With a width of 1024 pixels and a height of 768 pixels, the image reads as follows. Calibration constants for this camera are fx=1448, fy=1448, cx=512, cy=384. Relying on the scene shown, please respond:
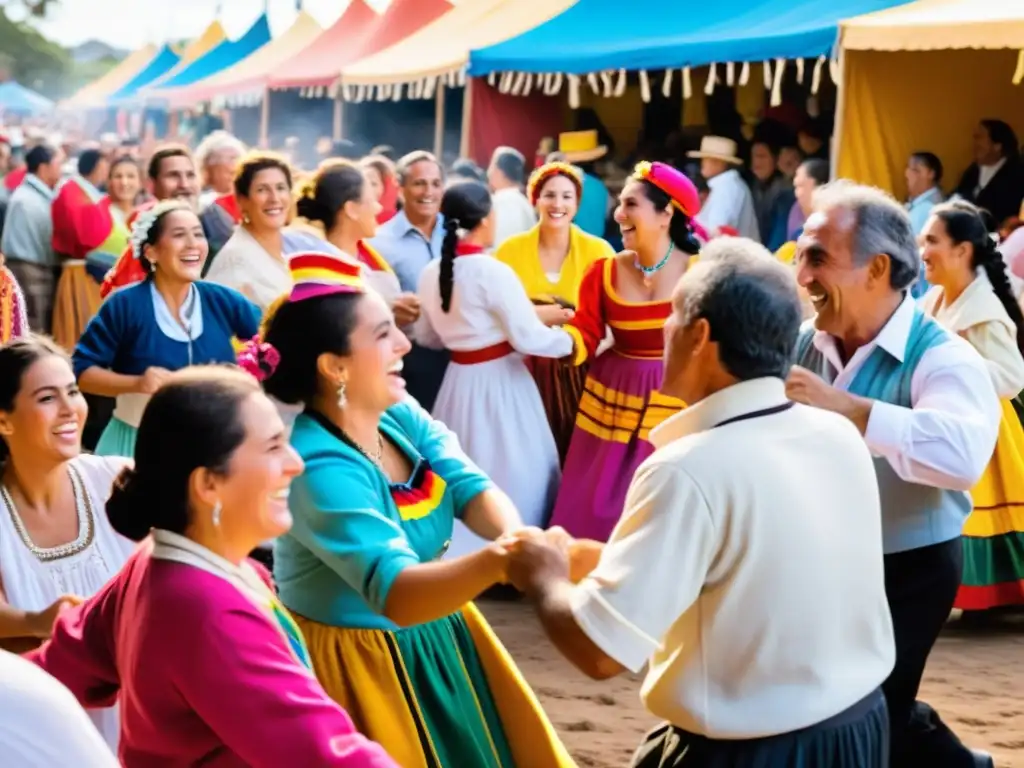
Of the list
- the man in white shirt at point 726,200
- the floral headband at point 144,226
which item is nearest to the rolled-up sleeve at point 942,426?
the floral headband at point 144,226

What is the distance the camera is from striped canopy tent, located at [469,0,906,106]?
816 cm

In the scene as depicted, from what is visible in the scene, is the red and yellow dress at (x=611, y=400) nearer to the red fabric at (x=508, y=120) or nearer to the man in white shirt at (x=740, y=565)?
the man in white shirt at (x=740, y=565)

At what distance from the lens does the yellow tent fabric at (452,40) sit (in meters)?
11.5

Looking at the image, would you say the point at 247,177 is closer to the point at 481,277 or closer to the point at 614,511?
the point at 481,277

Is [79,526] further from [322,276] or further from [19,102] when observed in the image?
[19,102]

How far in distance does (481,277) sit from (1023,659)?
7.80ft

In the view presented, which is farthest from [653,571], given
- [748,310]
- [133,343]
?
[133,343]

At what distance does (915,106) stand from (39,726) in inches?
334

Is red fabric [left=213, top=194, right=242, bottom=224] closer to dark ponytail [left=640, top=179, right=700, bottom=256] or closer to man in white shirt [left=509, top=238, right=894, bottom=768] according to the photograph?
dark ponytail [left=640, top=179, right=700, bottom=256]

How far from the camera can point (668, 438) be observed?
2.19 metres

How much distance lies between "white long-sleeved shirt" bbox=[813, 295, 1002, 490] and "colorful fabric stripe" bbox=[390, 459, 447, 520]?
2.80 ft

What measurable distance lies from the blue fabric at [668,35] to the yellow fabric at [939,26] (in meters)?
0.21

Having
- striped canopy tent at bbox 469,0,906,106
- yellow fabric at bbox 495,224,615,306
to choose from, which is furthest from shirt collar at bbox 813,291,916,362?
striped canopy tent at bbox 469,0,906,106

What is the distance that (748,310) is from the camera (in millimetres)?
2092
